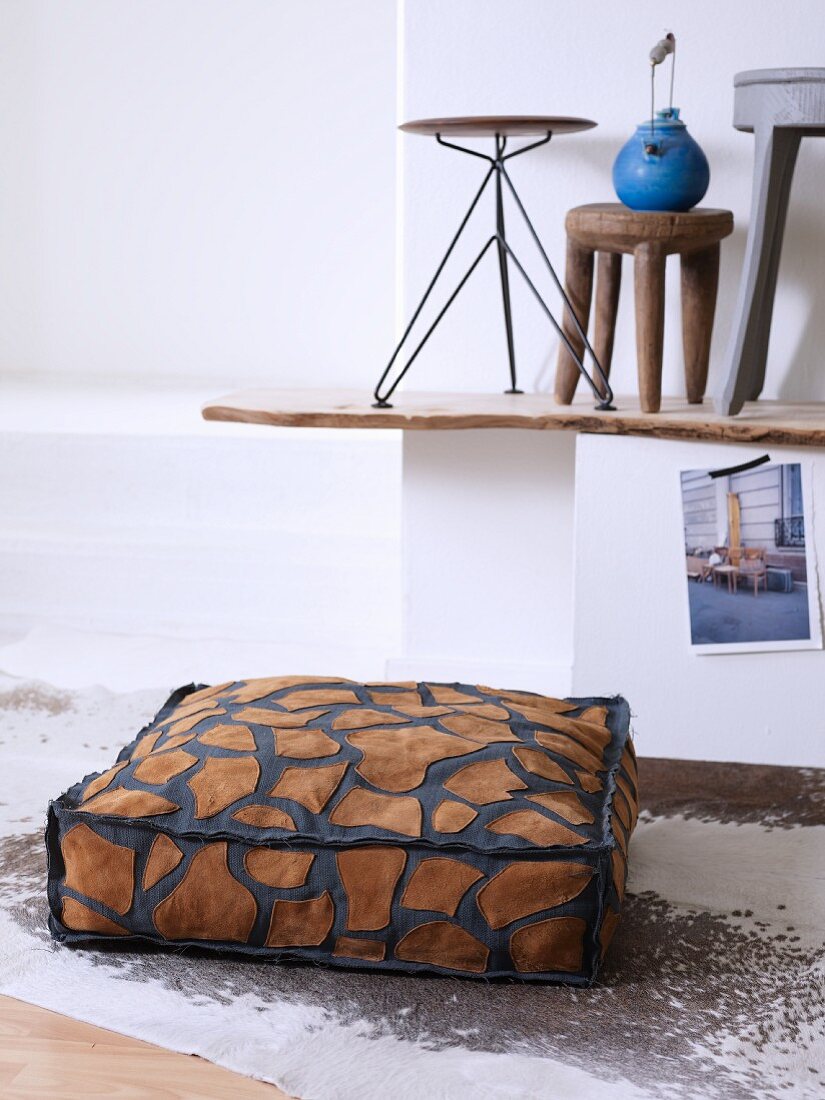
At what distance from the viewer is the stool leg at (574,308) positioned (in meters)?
2.43

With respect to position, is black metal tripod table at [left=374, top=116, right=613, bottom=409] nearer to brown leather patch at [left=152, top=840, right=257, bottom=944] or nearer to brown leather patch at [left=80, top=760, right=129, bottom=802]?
brown leather patch at [left=80, top=760, right=129, bottom=802]

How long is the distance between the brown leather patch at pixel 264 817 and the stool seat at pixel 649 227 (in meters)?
1.25

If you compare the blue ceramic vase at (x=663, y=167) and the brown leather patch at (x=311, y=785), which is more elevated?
the blue ceramic vase at (x=663, y=167)

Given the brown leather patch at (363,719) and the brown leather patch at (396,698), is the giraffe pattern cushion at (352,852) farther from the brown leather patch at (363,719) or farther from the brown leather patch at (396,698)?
the brown leather patch at (396,698)

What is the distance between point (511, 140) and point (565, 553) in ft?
2.76

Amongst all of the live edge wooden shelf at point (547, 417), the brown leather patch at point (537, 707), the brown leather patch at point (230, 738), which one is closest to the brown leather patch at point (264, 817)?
the brown leather patch at point (230, 738)

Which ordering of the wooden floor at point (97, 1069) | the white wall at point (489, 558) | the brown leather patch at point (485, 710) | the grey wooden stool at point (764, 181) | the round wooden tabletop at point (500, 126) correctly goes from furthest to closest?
1. the white wall at point (489, 558)
2. the round wooden tabletop at point (500, 126)
3. the grey wooden stool at point (764, 181)
4. the brown leather patch at point (485, 710)
5. the wooden floor at point (97, 1069)

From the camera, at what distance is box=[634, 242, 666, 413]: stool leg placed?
2299mm

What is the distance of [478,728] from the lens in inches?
70.3

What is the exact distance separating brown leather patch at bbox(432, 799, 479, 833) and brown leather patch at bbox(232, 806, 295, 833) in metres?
0.18

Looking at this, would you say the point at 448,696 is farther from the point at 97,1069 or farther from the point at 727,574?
the point at 97,1069

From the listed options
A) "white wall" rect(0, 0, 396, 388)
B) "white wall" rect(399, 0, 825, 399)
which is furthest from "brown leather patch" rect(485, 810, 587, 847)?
→ "white wall" rect(0, 0, 396, 388)

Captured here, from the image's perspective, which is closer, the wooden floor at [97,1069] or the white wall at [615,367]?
the wooden floor at [97,1069]

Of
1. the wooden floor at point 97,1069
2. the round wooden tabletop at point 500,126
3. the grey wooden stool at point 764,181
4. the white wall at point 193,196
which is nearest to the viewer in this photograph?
the wooden floor at point 97,1069
